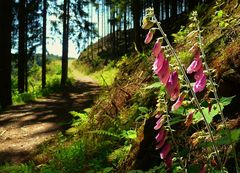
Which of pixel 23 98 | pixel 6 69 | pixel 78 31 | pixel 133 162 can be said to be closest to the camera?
pixel 133 162

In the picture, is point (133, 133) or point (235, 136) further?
point (133, 133)

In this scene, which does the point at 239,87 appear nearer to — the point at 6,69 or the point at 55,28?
the point at 6,69

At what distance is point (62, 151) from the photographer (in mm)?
6445

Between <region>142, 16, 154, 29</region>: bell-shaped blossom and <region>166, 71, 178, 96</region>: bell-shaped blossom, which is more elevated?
<region>142, 16, 154, 29</region>: bell-shaped blossom

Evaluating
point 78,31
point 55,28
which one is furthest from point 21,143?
point 78,31

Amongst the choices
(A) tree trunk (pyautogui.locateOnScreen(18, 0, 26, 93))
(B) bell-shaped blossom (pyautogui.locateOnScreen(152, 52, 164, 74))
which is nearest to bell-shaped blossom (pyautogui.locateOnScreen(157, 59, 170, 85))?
(B) bell-shaped blossom (pyautogui.locateOnScreen(152, 52, 164, 74))

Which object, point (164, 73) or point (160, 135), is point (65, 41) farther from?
point (164, 73)

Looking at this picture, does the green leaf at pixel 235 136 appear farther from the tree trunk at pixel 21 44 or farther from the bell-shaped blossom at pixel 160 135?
the tree trunk at pixel 21 44

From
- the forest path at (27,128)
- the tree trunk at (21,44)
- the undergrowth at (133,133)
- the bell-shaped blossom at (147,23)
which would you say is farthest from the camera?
the tree trunk at (21,44)

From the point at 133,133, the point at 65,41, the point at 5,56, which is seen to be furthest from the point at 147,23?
the point at 65,41

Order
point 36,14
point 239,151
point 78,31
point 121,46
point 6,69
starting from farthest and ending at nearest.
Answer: point 121,46
point 78,31
point 36,14
point 6,69
point 239,151

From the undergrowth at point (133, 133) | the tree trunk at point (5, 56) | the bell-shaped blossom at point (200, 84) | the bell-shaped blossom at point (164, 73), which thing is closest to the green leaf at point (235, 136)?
the undergrowth at point (133, 133)

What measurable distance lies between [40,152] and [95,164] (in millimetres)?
2503

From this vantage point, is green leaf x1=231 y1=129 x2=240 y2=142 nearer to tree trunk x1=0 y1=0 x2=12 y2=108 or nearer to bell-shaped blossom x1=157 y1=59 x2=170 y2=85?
bell-shaped blossom x1=157 y1=59 x2=170 y2=85
